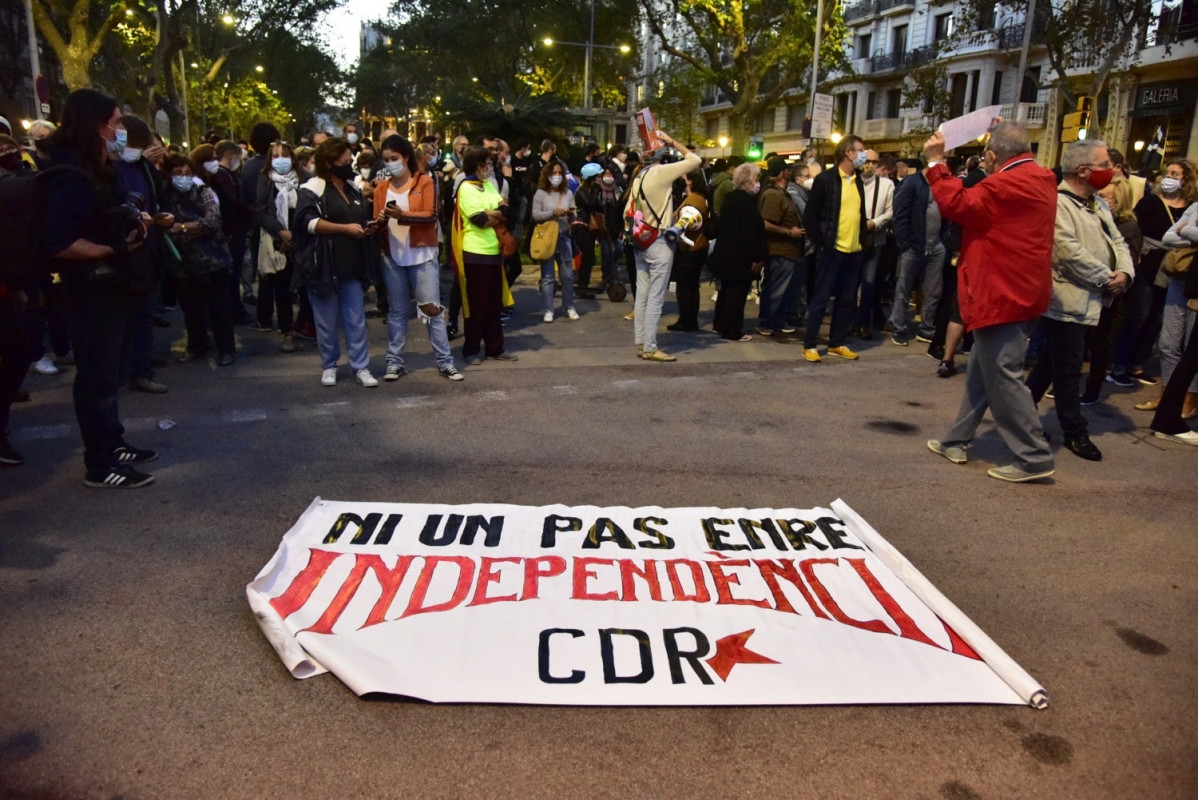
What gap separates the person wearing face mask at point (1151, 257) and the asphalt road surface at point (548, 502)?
26.6 inches

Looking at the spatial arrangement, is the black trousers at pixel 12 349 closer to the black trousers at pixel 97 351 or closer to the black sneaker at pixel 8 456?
the black sneaker at pixel 8 456

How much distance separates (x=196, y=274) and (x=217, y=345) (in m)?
0.70

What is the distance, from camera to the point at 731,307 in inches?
387

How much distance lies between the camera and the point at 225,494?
4.87 meters

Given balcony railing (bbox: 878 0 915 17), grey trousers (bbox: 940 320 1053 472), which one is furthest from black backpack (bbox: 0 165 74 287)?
balcony railing (bbox: 878 0 915 17)

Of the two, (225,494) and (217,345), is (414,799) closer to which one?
(225,494)

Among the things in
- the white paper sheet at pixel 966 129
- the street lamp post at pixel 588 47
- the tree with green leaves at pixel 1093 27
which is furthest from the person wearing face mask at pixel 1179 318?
the street lamp post at pixel 588 47

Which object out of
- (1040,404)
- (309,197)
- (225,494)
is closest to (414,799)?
(225,494)

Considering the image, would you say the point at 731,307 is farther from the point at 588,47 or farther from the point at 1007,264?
the point at 588,47

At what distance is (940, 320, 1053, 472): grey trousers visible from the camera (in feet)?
16.9

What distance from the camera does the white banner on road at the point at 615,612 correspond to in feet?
9.85

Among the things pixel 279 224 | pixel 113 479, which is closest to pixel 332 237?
pixel 279 224

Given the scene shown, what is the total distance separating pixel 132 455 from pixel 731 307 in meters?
6.33

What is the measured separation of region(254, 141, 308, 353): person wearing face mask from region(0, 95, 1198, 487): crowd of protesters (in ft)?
0.09
